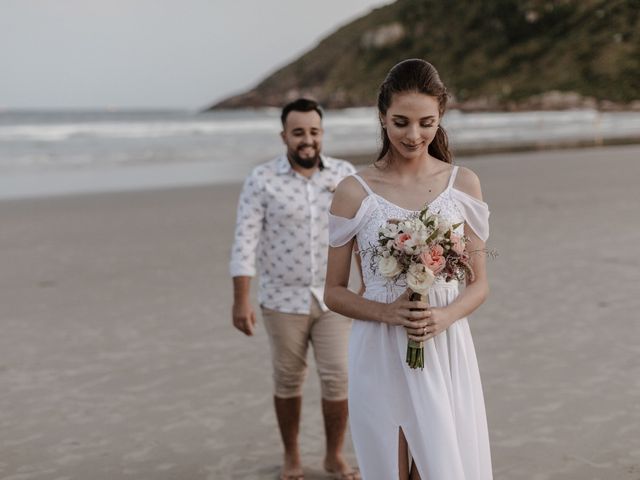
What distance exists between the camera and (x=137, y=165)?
2506 centimetres

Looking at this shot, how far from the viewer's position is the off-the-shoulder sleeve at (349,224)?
9.01 ft

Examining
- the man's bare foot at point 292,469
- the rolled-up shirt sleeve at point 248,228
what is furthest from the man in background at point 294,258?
the man's bare foot at point 292,469

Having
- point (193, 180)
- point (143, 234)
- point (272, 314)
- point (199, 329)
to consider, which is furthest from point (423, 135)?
point (193, 180)

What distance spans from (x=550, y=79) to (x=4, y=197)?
300 ft

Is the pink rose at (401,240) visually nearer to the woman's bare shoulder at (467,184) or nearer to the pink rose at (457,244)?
the pink rose at (457,244)

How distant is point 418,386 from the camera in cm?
269

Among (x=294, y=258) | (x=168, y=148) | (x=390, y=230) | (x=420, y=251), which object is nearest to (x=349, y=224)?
(x=390, y=230)

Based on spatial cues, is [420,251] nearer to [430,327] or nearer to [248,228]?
[430,327]

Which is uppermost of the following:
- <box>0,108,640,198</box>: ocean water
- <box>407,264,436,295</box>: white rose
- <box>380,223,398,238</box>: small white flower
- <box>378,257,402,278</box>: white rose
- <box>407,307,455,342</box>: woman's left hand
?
<box>0,108,640,198</box>: ocean water

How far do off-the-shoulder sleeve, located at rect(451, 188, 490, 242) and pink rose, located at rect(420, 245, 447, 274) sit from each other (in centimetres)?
30

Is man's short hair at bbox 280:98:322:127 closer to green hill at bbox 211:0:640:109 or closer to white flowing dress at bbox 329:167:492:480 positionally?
white flowing dress at bbox 329:167:492:480

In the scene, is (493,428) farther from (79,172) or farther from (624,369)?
(79,172)

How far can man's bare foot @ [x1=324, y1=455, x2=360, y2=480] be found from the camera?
4.32 metres

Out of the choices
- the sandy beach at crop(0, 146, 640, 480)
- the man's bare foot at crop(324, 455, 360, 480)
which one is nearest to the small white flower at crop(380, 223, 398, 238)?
the man's bare foot at crop(324, 455, 360, 480)
